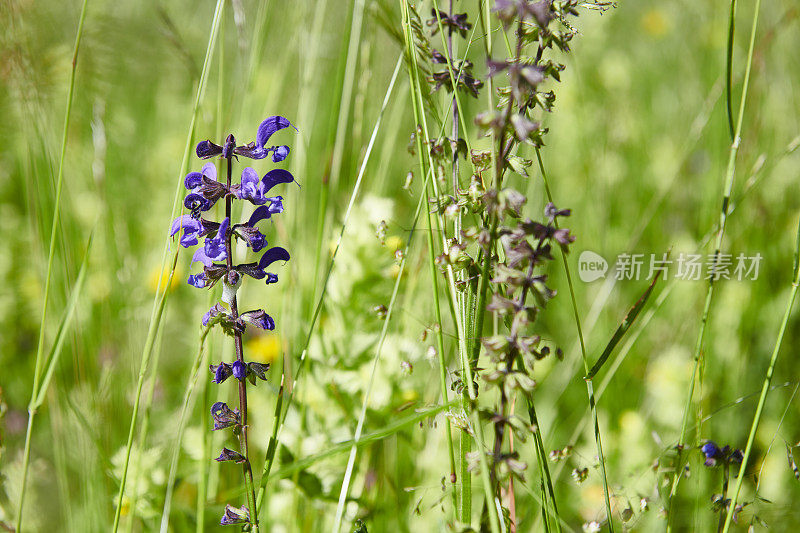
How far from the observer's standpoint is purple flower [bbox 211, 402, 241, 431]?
2.63ft

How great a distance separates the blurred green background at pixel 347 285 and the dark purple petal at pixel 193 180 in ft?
1.00

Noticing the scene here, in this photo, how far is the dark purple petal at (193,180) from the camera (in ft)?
2.52

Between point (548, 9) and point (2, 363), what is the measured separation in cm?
196

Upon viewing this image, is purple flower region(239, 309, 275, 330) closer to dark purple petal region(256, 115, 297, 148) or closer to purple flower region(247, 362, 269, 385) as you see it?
purple flower region(247, 362, 269, 385)

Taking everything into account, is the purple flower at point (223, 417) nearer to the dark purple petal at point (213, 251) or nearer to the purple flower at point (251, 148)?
the dark purple petal at point (213, 251)

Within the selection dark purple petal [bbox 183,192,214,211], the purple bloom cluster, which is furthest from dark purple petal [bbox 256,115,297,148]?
the purple bloom cluster

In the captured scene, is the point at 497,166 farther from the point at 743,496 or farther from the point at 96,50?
the point at 96,50

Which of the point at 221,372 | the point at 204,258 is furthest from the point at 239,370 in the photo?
the point at 204,258

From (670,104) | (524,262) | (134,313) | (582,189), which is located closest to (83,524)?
(134,313)

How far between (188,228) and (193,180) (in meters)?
0.07

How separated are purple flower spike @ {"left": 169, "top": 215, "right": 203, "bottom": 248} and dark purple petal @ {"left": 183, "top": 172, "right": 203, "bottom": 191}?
5 cm

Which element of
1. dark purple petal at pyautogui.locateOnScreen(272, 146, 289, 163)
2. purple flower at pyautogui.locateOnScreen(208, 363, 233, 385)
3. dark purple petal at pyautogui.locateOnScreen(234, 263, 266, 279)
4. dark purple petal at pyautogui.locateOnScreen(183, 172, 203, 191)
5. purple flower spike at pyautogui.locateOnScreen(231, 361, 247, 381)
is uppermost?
dark purple petal at pyautogui.locateOnScreen(272, 146, 289, 163)

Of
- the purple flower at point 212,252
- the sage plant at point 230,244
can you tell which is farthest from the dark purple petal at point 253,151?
the purple flower at point 212,252

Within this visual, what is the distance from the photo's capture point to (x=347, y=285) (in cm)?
138
